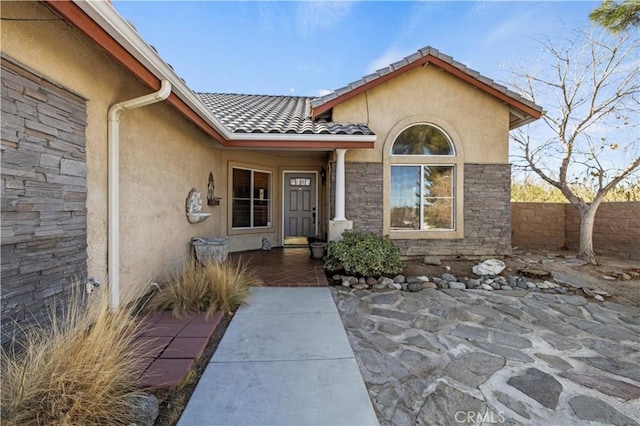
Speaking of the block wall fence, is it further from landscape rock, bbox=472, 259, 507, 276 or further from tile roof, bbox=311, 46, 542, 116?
tile roof, bbox=311, 46, 542, 116

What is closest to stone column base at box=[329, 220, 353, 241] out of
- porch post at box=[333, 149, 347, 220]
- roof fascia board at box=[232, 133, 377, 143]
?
porch post at box=[333, 149, 347, 220]

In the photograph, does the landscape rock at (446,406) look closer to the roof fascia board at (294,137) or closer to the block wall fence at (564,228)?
the roof fascia board at (294,137)

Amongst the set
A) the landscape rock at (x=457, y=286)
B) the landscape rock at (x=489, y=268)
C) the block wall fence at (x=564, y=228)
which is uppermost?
the block wall fence at (x=564, y=228)

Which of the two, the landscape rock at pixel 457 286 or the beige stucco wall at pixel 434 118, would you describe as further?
the beige stucco wall at pixel 434 118

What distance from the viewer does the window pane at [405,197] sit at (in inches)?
290

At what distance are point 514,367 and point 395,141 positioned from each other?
5.59 meters

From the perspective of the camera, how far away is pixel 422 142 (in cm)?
739

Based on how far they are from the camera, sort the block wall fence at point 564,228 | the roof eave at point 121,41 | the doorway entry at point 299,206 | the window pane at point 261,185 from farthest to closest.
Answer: the doorway entry at point 299,206
the window pane at point 261,185
the block wall fence at point 564,228
the roof eave at point 121,41

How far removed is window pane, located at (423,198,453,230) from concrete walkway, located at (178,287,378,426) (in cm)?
450

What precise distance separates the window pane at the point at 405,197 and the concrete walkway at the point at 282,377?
406 centimetres

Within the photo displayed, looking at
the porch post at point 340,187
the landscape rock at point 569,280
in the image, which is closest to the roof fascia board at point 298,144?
the porch post at point 340,187

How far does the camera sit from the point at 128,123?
4.08 m

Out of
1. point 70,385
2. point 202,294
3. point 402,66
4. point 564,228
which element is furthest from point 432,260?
point 70,385

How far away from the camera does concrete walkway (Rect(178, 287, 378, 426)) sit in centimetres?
215
